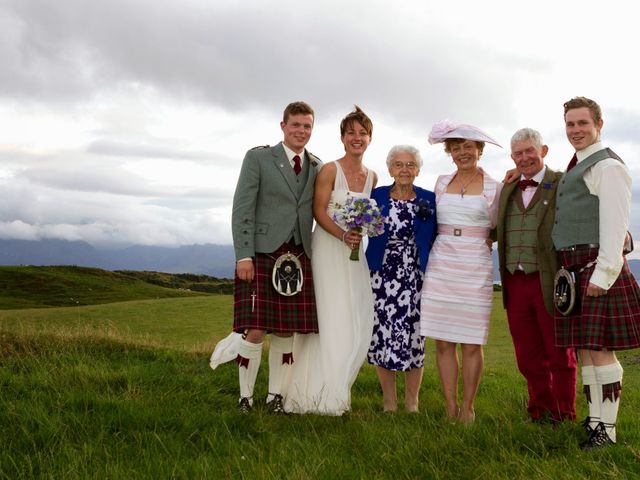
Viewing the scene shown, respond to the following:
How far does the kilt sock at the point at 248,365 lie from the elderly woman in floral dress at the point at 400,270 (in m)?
1.13

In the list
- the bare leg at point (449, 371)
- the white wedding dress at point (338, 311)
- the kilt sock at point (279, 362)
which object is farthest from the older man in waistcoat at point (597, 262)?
the kilt sock at point (279, 362)

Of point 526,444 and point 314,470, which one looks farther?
point 526,444

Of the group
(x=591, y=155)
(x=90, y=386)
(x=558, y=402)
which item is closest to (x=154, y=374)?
(x=90, y=386)

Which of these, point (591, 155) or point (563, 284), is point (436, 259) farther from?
point (591, 155)

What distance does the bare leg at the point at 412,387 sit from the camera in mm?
5547

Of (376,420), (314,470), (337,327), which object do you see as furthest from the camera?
(337,327)

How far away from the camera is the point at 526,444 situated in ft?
A: 13.4


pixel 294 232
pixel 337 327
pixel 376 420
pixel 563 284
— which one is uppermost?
pixel 294 232

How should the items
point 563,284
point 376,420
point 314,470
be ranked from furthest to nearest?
1. point 376,420
2. point 563,284
3. point 314,470

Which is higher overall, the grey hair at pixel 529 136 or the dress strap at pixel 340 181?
the grey hair at pixel 529 136

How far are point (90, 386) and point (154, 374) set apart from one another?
0.80 metres

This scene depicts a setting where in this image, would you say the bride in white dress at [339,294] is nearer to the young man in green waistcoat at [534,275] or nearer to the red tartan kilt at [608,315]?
the young man in green waistcoat at [534,275]

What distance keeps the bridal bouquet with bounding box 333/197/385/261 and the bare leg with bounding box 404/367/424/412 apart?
4.49 ft

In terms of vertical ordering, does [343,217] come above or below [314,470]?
above
